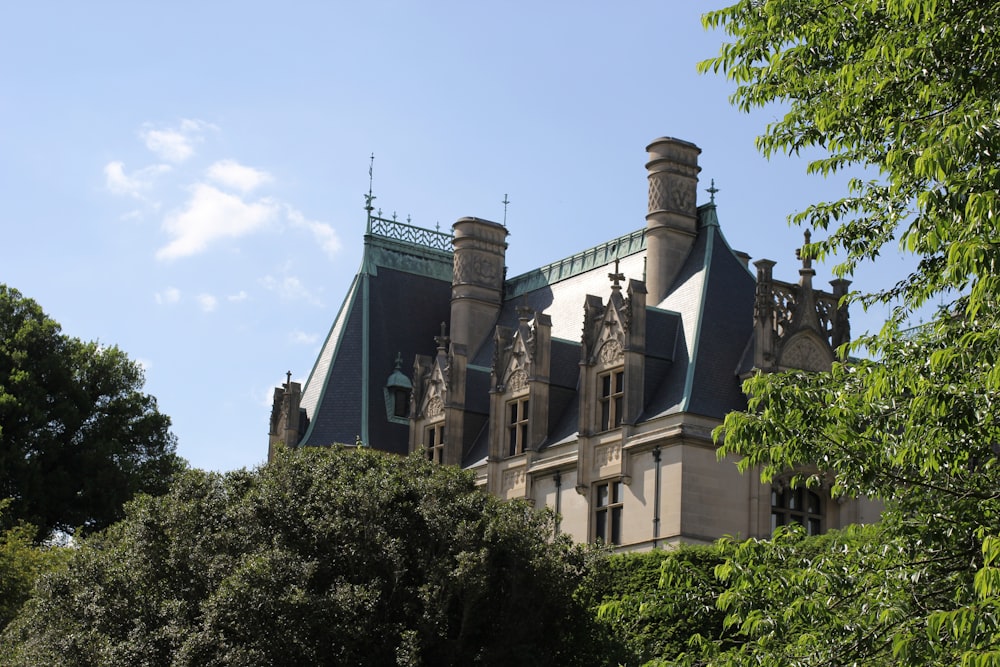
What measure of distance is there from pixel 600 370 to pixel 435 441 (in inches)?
332

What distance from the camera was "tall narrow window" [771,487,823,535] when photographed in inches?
1698

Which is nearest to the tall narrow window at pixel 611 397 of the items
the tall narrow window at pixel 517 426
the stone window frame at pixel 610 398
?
the stone window frame at pixel 610 398

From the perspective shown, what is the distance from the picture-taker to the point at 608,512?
43875 millimetres

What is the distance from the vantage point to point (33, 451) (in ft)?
187

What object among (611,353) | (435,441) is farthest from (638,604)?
(435,441)

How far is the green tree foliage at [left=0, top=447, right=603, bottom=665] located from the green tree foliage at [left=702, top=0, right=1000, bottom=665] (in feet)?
42.0

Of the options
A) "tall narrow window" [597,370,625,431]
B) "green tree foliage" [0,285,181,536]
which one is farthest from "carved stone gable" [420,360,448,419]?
"green tree foliage" [0,285,181,536]

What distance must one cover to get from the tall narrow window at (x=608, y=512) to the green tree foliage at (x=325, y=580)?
30.3 ft

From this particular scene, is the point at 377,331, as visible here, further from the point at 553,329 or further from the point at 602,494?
the point at 602,494

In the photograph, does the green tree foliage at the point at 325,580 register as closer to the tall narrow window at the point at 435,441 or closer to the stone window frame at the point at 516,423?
the stone window frame at the point at 516,423

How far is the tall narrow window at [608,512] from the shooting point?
144 feet

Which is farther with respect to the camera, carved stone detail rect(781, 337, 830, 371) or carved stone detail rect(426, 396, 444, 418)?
carved stone detail rect(426, 396, 444, 418)

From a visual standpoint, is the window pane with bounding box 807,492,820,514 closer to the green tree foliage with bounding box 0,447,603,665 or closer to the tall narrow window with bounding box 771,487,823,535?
the tall narrow window with bounding box 771,487,823,535

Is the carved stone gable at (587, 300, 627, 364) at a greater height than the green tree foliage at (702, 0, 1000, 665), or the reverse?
the carved stone gable at (587, 300, 627, 364)
